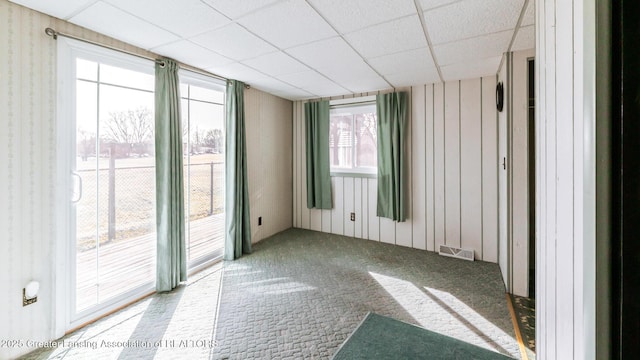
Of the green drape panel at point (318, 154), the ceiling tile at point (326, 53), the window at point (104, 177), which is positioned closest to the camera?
the window at point (104, 177)

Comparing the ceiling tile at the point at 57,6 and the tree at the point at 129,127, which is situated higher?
the ceiling tile at the point at 57,6

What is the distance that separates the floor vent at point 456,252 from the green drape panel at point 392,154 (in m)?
0.63

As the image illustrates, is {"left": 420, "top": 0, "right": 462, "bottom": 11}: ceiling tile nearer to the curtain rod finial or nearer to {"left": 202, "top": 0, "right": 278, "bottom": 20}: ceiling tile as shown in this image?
{"left": 202, "top": 0, "right": 278, "bottom": 20}: ceiling tile

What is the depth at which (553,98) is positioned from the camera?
1055 millimetres

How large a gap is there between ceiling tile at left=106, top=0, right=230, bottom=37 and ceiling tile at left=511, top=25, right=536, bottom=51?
2237mm

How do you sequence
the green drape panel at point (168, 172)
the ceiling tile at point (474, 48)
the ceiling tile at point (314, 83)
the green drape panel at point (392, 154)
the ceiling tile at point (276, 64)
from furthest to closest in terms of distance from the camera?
the green drape panel at point (392, 154) < the ceiling tile at point (314, 83) < the ceiling tile at point (276, 64) < the green drape panel at point (168, 172) < the ceiling tile at point (474, 48)

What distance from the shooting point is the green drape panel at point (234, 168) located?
3342mm

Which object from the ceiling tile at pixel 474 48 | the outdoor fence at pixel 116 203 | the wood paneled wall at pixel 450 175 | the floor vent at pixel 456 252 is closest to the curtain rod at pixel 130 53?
the outdoor fence at pixel 116 203

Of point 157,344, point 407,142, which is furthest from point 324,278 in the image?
point 407,142

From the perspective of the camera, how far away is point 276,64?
2.83 metres

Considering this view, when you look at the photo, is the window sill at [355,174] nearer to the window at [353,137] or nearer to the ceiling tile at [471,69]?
the window at [353,137]

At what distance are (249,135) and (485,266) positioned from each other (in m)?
3.43

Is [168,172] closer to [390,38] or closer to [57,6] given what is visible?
[57,6]

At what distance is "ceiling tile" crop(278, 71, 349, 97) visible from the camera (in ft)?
10.7
